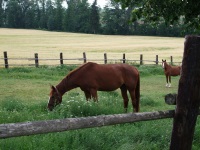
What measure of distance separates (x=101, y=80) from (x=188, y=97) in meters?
5.69

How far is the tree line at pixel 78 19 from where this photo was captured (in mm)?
97062

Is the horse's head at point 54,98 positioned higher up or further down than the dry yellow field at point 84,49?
higher up

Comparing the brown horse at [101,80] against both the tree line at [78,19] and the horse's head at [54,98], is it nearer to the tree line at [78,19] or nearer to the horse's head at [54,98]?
the horse's head at [54,98]

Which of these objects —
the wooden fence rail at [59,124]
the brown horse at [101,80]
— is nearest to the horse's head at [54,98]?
the brown horse at [101,80]

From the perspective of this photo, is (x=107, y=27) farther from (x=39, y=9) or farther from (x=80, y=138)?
(x=80, y=138)

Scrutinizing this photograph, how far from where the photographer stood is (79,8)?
105 meters

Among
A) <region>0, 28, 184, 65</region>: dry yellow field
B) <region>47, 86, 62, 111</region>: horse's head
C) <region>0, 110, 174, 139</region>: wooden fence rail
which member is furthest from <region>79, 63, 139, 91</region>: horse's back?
<region>0, 28, 184, 65</region>: dry yellow field

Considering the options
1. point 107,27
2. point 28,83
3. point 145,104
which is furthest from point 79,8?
point 145,104

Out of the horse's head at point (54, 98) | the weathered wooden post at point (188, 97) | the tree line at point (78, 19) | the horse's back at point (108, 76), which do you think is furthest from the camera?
the tree line at point (78, 19)

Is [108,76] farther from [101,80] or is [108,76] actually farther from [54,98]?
[54,98]

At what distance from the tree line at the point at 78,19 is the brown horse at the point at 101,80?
263 feet

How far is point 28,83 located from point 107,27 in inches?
3226

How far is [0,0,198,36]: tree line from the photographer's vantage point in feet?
318

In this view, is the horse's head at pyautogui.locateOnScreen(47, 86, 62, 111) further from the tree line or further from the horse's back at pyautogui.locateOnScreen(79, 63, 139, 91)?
the tree line
